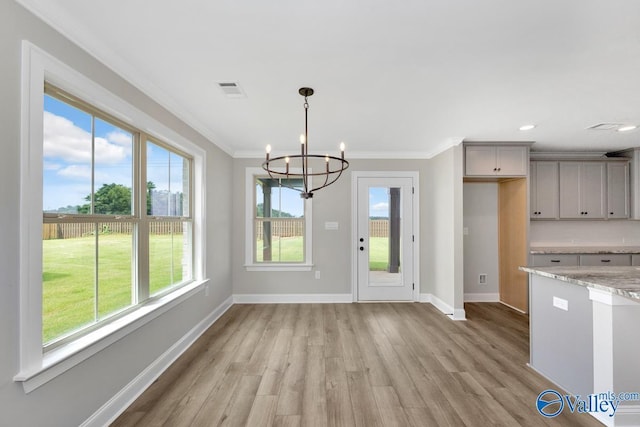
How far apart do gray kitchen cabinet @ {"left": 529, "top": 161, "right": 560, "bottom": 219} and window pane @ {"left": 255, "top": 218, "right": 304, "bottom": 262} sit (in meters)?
3.58

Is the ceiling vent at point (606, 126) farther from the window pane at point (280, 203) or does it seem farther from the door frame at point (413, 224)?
the window pane at point (280, 203)

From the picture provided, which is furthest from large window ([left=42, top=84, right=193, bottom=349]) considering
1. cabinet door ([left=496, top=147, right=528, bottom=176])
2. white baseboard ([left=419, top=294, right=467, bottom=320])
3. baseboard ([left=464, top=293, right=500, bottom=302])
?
baseboard ([left=464, top=293, right=500, bottom=302])

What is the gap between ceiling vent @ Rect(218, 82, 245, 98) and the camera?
229cm

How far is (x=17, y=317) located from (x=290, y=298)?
3.45 meters

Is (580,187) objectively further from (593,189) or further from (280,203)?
(280,203)

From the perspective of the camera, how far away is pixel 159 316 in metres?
2.50

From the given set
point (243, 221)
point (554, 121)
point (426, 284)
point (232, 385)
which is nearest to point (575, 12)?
point (554, 121)

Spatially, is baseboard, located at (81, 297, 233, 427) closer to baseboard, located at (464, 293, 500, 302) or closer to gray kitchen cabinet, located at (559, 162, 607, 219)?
baseboard, located at (464, 293, 500, 302)

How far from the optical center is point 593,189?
4.30 meters

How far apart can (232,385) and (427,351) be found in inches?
76.3

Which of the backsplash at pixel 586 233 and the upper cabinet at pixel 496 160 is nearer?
the upper cabinet at pixel 496 160

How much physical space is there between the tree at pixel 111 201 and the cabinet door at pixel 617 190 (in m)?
6.27

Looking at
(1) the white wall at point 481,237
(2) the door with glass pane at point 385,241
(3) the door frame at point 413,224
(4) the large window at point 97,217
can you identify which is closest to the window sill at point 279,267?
(3) the door frame at point 413,224

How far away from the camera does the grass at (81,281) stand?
5.24ft
